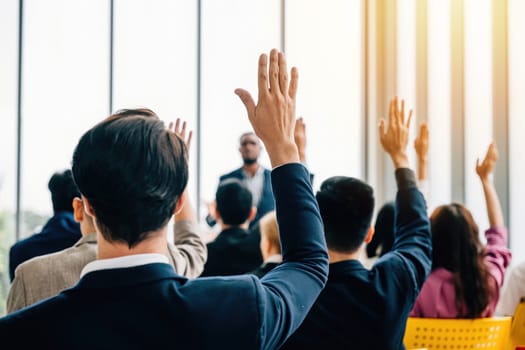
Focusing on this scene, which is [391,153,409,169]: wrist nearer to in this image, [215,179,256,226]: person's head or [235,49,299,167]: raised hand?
[235,49,299,167]: raised hand

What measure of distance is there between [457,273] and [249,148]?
3.40m

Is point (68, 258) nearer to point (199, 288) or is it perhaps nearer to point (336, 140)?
point (199, 288)

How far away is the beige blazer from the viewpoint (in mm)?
1803

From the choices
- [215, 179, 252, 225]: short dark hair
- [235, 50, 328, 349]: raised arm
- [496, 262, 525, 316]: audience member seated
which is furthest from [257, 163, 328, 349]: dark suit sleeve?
[215, 179, 252, 225]: short dark hair

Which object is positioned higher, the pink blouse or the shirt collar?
the shirt collar

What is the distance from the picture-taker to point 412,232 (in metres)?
1.77

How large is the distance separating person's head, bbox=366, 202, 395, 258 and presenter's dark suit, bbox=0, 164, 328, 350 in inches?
80.5

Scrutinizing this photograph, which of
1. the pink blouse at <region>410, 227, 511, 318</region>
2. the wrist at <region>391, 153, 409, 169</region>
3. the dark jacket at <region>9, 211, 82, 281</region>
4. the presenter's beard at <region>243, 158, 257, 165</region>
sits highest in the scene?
the presenter's beard at <region>243, 158, 257, 165</region>

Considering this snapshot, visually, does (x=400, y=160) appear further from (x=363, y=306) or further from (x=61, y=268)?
(x=61, y=268)

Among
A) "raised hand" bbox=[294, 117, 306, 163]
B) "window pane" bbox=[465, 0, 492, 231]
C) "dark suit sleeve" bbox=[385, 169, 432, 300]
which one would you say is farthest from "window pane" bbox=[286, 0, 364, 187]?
"raised hand" bbox=[294, 117, 306, 163]

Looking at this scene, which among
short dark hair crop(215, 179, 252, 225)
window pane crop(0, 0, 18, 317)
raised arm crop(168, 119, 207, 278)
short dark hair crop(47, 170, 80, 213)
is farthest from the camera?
window pane crop(0, 0, 18, 317)

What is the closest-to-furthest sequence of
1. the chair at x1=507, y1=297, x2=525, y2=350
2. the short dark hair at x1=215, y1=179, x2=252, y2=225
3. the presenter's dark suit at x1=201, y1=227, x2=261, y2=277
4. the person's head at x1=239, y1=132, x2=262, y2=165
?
1. the chair at x1=507, y1=297, x2=525, y2=350
2. the presenter's dark suit at x1=201, y1=227, x2=261, y2=277
3. the short dark hair at x1=215, y1=179, x2=252, y2=225
4. the person's head at x1=239, y1=132, x2=262, y2=165

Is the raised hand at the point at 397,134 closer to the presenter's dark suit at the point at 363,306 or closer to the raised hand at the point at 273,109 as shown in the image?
the presenter's dark suit at the point at 363,306

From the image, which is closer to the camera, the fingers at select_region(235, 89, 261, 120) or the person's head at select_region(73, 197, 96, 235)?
the fingers at select_region(235, 89, 261, 120)
